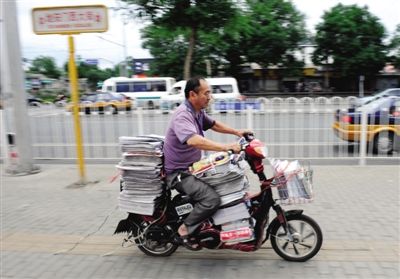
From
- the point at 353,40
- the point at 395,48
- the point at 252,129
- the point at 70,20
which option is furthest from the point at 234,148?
the point at 395,48

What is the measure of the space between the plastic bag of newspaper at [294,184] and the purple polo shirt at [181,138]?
0.81m

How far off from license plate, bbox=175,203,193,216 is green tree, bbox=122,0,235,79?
15.9 metres

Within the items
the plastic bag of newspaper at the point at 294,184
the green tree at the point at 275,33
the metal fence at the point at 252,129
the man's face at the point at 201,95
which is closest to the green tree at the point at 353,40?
the green tree at the point at 275,33

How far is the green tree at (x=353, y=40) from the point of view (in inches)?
1513

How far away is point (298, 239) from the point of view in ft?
12.6

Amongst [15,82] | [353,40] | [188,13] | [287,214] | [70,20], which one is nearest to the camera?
[287,214]

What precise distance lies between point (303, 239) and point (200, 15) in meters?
16.4

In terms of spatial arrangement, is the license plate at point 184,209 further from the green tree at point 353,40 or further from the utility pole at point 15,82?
the green tree at point 353,40

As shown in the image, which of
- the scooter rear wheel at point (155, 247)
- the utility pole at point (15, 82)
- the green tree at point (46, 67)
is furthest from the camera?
the green tree at point (46, 67)

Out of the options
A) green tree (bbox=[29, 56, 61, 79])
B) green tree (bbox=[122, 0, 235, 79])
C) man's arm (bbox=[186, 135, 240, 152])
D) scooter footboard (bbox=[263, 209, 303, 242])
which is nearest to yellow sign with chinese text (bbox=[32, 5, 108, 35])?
man's arm (bbox=[186, 135, 240, 152])

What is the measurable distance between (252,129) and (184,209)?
15.4 ft

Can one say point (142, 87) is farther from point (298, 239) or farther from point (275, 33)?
point (298, 239)

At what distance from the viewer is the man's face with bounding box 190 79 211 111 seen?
144 inches

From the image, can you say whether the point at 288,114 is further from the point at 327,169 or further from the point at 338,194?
the point at 338,194
